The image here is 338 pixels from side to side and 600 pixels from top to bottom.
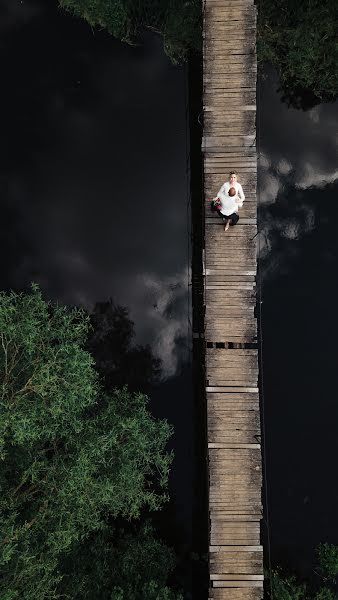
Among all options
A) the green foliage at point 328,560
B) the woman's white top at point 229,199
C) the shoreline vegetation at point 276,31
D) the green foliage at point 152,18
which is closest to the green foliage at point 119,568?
the green foliage at point 328,560

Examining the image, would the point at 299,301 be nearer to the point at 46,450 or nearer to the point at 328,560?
the point at 328,560

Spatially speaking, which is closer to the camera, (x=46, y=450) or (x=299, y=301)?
(x=46, y=450)

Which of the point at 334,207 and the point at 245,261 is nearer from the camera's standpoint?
the point at 245,261

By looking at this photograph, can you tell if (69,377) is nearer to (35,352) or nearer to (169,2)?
(35,352)

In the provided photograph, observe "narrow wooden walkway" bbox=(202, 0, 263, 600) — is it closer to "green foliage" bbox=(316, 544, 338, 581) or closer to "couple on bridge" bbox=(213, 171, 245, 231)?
"couple on bridge" bbox=(213, 171, 245, 231)

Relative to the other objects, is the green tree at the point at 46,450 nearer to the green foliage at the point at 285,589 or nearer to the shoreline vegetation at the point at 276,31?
the green foliage at the point at 285,589

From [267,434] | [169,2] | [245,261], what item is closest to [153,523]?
[267,434]

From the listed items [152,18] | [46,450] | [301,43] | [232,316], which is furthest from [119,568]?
[152,18]
